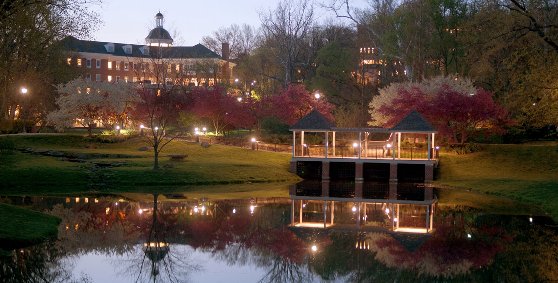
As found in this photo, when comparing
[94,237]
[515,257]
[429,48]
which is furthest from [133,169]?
[429,48]

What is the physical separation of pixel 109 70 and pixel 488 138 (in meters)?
66.3

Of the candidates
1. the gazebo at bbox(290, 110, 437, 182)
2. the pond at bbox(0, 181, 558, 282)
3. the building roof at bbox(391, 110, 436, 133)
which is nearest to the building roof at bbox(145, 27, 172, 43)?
the gazebo at bbox(290, 110, 437, 182)

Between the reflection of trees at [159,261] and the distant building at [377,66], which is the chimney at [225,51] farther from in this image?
the reflection of trees at [159,261]

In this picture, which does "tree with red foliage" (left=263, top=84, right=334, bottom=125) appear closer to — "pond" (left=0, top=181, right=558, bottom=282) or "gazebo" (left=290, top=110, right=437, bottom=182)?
"gazebo" (left=290, top=110, right=437, bottom=182)

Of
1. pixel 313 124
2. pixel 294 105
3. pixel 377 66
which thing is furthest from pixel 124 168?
pixel 377 66

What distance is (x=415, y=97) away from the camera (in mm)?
53406

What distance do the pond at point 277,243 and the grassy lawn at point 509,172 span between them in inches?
286

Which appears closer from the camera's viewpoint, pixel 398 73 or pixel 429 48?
pixel 429 48

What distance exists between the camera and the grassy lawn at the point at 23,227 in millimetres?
21688

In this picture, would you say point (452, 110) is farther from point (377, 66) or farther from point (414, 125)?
point (377, 66)

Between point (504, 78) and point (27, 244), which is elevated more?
point (504, 78)

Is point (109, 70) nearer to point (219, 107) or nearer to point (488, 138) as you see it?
point (219, 107)

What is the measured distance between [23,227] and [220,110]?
139 ft

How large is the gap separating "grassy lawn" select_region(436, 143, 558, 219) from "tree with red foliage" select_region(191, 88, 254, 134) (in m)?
21.5
